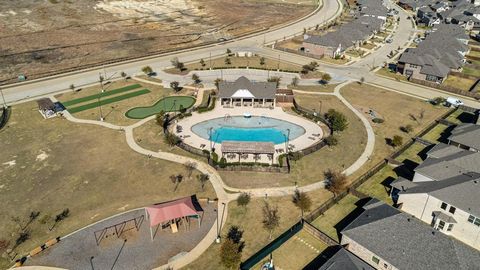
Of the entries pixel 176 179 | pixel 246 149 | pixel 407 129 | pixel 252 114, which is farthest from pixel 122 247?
pixel 407 129

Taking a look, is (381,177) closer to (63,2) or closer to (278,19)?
(278,19)

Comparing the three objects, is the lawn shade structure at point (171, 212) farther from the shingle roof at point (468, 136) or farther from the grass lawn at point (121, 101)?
the shingle roof at point (468, 136)

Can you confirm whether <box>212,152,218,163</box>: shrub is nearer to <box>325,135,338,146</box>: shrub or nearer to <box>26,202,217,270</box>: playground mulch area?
<box>26,202,217,270</box>: playground mulch area

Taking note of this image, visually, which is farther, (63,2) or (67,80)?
(63,2)

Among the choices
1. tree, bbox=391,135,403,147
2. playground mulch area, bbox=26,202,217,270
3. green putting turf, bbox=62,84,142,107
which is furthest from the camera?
green putting turf, bbox=62,84,142,107

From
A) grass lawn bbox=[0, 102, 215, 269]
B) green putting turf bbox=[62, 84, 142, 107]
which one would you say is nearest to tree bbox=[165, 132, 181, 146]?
grass lawn bbox=[0, 102, 215, 269]

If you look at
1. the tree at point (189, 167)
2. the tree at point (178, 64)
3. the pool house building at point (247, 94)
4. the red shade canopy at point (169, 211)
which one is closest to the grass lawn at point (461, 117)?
the pool house building at point (247, 94)

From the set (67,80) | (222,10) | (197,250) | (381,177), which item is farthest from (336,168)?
(222,10)
